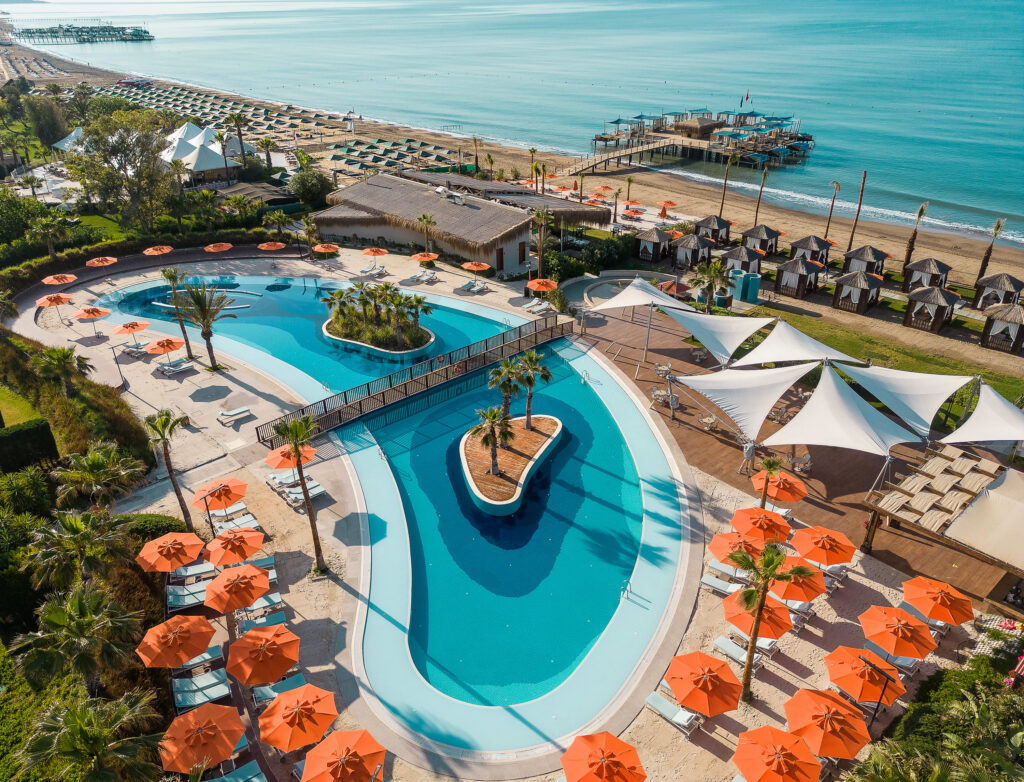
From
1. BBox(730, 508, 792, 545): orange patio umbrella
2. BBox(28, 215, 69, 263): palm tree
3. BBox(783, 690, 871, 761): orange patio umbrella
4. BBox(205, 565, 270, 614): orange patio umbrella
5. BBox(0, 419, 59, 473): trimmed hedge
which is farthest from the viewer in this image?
BBox(28, 215, 69, 263): palm tree

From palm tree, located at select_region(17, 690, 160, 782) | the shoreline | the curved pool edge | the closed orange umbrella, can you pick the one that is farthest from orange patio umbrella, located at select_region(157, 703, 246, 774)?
the shoreline

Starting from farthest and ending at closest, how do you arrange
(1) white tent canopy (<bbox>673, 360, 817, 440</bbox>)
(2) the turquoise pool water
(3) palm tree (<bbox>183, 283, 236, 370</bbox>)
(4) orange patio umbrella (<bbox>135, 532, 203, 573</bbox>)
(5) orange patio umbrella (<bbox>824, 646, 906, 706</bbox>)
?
(2) the turquoise pool water
(3) palm tree (<bbox>183, 283, 236, 370</bbox>)
(1) white tent canopy (<bbox>673, 360, 817, 440</bbox>)
(4) orange patio umbrella (<bbox>135, 532, 203, 573</bbox>)
(5) orange patio umbrella (<bbox>824, 646, 906, 706</bbox>)

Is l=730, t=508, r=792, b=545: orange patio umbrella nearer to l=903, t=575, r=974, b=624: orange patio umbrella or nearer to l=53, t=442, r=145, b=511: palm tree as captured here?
l=903, t=575, r=974, b=624: orange patio umbrella

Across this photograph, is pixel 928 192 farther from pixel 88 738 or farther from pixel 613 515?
pixel 88 738

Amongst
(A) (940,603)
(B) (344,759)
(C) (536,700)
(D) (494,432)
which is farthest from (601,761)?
(D) (494,432)

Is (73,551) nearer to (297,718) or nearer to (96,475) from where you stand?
(96,475)

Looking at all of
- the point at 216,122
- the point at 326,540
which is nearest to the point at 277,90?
the point at 216,122
